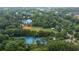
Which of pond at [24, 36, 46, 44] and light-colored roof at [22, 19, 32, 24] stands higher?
light-colored roof at [22, 19, 32, 24]

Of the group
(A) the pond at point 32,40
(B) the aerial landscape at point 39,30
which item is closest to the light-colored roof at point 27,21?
(B) the aerial landscape at point 39,30

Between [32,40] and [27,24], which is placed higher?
[27,24]

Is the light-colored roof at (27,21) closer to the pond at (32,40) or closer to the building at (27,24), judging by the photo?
the building at (27,24)

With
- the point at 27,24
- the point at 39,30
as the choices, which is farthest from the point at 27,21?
the point at 39,30

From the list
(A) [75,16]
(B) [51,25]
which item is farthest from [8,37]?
(A) [75,16]

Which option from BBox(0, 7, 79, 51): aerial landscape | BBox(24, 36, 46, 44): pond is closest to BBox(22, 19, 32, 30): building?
BBox(0, 7, 79, 51): aerial landscape

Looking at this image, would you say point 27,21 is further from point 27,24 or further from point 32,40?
point 32,40

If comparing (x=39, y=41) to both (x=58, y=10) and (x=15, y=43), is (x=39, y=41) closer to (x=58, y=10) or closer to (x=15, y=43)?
(x=15, y=43)

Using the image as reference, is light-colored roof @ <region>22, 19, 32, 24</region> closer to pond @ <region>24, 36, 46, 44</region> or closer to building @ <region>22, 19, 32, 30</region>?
building @ <region>22, 19, 32, 30</region>
